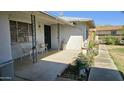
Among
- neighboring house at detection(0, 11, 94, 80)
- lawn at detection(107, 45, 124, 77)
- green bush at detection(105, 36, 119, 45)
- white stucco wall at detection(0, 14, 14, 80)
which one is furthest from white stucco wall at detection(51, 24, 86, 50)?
green bush at detection(105, 36, 119, 45)

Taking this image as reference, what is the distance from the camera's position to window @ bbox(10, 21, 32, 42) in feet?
26.7

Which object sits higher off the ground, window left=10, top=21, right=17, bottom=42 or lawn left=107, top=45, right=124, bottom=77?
window left=10, top=21, right=17, bottom=42

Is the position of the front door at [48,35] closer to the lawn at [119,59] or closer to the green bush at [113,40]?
the lawn at [119,59]

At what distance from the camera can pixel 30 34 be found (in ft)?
33.6

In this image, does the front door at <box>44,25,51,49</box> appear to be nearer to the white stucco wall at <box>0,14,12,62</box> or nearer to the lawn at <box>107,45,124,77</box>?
the lawn at <box>107,45,124,77</box>

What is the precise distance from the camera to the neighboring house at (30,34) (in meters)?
5.95

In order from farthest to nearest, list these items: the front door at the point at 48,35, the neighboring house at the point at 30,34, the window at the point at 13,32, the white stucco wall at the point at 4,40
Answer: the front door at the point at 48,35
the window at the point at 13,32
the neighboring house at the point at 30,34
the white stucco wall at the point at 4,40

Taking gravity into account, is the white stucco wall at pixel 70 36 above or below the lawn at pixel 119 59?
above

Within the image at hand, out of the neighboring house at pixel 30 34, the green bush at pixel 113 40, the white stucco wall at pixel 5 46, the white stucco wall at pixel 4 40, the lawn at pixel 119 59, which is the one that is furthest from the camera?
the green bush at pixel 113 40

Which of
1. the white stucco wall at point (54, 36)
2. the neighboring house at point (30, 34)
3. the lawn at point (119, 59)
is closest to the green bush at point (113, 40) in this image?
the lawn at point (119, 59)

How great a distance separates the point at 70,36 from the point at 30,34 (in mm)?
5037

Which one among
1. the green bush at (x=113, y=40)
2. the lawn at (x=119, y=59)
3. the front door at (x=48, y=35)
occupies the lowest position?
the lawn at (x=119, y=59)

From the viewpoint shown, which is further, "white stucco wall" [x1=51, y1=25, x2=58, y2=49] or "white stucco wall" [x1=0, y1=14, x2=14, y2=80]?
"white stucco wall" [x1=51, y1=25, x2=58, y2=49]

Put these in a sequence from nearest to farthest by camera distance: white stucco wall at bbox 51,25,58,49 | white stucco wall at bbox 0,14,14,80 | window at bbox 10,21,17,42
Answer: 1. white stucco wall at bbox 0,14,14,80
2. window at bbox 10,21,17,42
3. white stucco wall at bbox 51,25,58,49
